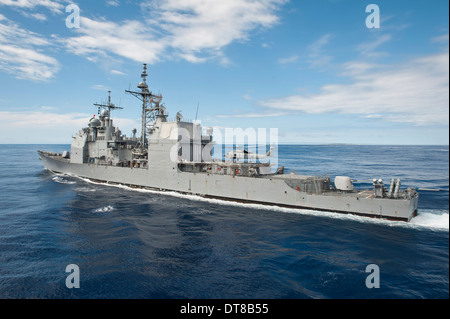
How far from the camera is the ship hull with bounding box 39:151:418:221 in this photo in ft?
61.9

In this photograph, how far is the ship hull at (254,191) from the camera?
1886 centimetres

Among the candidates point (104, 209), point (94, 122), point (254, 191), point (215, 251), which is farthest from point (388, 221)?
point (94, 122)

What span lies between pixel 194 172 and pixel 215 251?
13.7 meters

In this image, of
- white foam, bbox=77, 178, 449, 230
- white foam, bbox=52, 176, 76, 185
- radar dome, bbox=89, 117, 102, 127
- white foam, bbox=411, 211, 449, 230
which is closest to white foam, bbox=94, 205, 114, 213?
white foam, bbox=77, 178, 449, 230

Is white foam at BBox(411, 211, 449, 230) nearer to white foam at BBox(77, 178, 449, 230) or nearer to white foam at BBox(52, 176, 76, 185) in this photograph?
white foam at BBox(77, 178, 449, 230)

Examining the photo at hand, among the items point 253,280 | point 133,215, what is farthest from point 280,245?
point 133,215

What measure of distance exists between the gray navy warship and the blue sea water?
1.23 m

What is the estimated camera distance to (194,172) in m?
27.0

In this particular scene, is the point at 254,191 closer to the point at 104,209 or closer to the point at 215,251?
the point at 215,251

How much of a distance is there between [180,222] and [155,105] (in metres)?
20.3

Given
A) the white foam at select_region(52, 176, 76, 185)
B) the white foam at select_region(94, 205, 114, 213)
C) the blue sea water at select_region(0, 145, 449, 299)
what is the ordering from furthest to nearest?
the white foam at select_region(52, 176, 76, 185) → the white foam at select_region(94, 205, 114, 213) → the blue sea water at select_region(0, 145, 449, 299)

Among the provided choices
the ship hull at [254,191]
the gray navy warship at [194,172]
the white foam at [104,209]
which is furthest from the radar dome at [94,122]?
the white foam at [104,209]

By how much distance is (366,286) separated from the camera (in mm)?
10586
